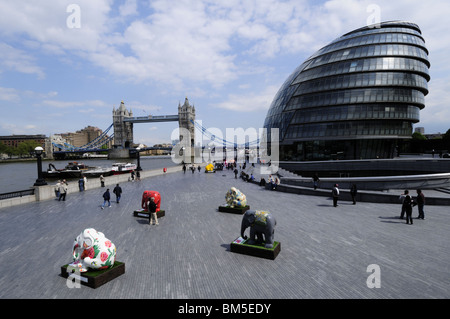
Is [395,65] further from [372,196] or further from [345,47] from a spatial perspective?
[372,196]

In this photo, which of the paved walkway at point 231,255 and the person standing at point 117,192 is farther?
the person standing at point 117,192

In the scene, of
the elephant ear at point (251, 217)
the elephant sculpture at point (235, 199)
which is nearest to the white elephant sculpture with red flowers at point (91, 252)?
the elephant ear at point (251, 217)

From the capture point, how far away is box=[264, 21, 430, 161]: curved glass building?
45.2 m

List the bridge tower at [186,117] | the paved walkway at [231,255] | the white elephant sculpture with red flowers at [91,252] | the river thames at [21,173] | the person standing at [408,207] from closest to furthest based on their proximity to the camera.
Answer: the paved walkway at [231,255], the white elephant sculpture with red flowers at [91,252], the person standing at [408,207], the river thames at [21,173], the bridge tower at [186,117]

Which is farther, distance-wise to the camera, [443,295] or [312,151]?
[312,151]

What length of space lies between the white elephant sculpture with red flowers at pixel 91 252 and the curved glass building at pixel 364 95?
47262 mm

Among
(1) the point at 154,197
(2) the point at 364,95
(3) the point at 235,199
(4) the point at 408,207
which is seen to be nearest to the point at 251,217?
(3) the point at 235,199

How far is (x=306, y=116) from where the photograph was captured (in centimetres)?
5006

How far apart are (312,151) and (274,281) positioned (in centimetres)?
4644

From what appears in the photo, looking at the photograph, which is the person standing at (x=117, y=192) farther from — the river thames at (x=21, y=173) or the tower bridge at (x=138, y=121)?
the tower bridge at (x=138, y=121)

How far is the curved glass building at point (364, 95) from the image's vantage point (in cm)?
4516

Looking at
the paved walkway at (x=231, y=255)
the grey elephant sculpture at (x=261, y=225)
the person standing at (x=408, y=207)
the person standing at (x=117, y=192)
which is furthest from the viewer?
the person standing at (x=117, y=192)

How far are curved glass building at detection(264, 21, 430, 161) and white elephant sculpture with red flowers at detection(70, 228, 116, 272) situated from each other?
155 feet
